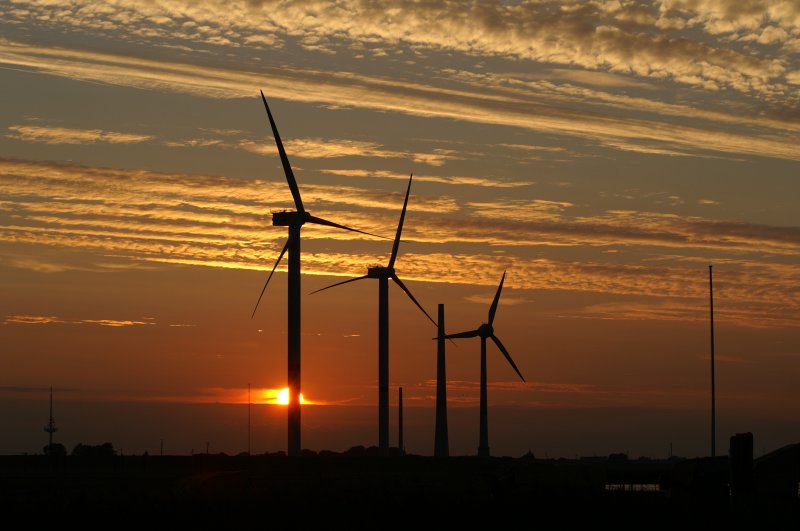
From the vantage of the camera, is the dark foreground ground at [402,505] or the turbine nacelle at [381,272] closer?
the dark foreground ground at [402,505]

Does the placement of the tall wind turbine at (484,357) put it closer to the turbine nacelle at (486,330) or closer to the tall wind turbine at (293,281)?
the turbine nacelle at (486,330)

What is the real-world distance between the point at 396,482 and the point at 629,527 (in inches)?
1693

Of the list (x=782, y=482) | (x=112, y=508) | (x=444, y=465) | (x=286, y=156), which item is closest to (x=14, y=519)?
(x=112, y=508)

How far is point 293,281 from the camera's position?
4732 inches

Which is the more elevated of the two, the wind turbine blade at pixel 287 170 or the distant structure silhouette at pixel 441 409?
the wind turbine blade at pixel 287 170

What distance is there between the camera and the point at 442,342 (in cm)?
17438

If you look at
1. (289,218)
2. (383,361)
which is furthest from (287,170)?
(383,361)

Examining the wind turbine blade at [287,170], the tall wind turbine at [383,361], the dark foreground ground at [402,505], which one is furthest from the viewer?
the tall wind turbine at [383,361]

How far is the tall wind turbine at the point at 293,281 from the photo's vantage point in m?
119

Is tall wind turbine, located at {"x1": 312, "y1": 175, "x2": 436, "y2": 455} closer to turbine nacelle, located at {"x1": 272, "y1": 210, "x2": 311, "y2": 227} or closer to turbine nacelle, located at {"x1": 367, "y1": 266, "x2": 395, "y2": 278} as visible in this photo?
turbine nacelle, located at {"x1": 367, "y1": 266, "x2": 395, "y2": 278}

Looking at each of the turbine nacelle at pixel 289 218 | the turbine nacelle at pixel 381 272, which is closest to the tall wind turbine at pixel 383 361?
the turbine nacelle at pixel 381 272

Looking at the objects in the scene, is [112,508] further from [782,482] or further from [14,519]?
[782,482]

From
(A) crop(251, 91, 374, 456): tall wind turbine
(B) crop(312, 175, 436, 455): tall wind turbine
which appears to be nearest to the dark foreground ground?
(A) crop(251, 91, 374, 456): tall wind turbine

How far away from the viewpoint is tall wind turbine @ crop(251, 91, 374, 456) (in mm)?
119188
